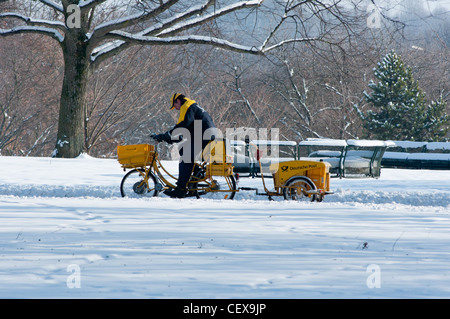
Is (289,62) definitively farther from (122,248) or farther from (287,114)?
(122,248)

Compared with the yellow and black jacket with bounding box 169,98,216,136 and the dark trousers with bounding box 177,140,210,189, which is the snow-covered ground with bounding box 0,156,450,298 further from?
the yellow and black jacket with bounding box 169,98,216,136

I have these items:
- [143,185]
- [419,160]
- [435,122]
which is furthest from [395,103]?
[143,185]

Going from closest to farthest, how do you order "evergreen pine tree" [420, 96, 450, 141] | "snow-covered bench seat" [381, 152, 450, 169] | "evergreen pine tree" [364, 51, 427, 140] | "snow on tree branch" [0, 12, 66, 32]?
1. "snow on tree branch" [0, 12, 66, 32]
2. "snow-covered bench seat" [381, 152, 450, 169]
3. "evergreen pine tree" [364, 51, 427, 140]
4. "evergreen pine tree" [420, 96, 450, 141]

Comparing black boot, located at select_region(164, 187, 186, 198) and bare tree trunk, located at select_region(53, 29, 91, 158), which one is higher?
bare tree trunk, located at select_region(53, 29, 91, 158)

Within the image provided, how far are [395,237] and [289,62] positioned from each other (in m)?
41.5

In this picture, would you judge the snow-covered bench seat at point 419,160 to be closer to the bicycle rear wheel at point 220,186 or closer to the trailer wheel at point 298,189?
the trailer wheel at point 298,189

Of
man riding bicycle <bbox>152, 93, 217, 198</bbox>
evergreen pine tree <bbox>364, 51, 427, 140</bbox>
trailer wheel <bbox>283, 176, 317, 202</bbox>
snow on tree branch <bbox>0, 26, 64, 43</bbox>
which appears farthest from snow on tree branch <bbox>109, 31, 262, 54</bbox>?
evergreen pine tree <bbox>364, 51, 427, 140</bbox>

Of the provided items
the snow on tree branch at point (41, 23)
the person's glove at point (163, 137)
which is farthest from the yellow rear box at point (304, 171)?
A: the snow on tree branch at point (41, 23)

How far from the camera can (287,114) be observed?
4928 centimetres

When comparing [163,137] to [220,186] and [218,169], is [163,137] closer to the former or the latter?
[218,169]

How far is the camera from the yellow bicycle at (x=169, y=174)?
1066cm

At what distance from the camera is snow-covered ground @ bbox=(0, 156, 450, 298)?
422 cm

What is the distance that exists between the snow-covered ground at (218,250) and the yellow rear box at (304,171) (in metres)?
1.63

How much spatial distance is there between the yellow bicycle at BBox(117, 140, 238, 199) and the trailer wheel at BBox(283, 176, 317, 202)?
892 millimetres
